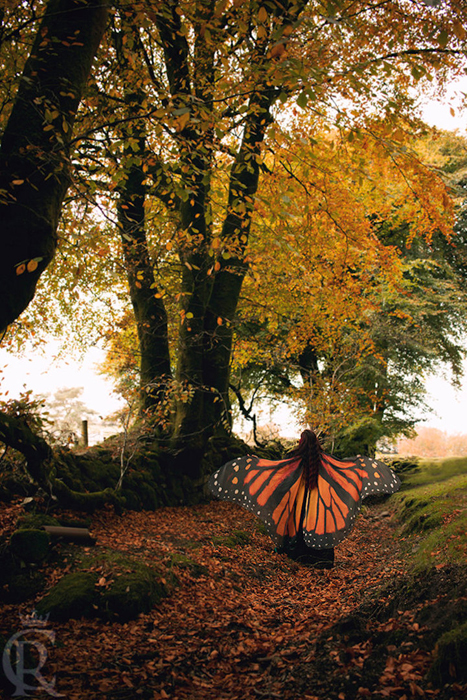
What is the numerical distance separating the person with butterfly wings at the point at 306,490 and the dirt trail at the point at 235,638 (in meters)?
0.78

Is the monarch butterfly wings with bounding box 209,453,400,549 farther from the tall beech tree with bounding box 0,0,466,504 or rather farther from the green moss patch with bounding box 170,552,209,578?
the tall beech tree with bounding box 0,0,466,504

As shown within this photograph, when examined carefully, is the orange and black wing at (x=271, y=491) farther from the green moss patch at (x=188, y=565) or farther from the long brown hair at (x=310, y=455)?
the green moss patch at (x=188, y=565)

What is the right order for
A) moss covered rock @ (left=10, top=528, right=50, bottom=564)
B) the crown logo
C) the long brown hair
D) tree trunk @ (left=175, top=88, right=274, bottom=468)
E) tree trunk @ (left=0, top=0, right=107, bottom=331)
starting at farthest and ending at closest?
tree trunk @ (left=175, top=88, right=274, bottom=468) → the long brown hair → moss covered rock @ (left=10, top=528, right=50, bottom=564) → the crown logo → tree trunk @ (left=0, top=0, right=107, bottom=331)

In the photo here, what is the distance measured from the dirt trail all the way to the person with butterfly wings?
779mm

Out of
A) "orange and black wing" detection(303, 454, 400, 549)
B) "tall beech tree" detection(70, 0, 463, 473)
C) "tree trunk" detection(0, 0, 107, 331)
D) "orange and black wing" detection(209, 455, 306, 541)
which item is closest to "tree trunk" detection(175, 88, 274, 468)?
"tall beech tree" detection(70, 0, 463, 473)

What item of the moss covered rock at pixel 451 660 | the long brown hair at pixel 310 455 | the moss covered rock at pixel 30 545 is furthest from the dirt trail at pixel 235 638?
the long brown hair at pixel 310 455

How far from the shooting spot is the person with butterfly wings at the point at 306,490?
5.17 m

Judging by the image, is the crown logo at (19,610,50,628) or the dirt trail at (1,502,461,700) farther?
the crown logo at (19,610,50,628)

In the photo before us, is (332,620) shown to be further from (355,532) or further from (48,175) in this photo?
(355,532)

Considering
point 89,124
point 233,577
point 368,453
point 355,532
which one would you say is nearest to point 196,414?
point 233,577

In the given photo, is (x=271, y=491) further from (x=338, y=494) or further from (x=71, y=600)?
(x=71, y=600)

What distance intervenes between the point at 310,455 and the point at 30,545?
314cm

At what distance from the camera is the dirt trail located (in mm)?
2959

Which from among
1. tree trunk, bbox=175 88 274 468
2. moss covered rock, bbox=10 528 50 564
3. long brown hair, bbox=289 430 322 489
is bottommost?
moss covered rock, bbox=10 528 50 564
